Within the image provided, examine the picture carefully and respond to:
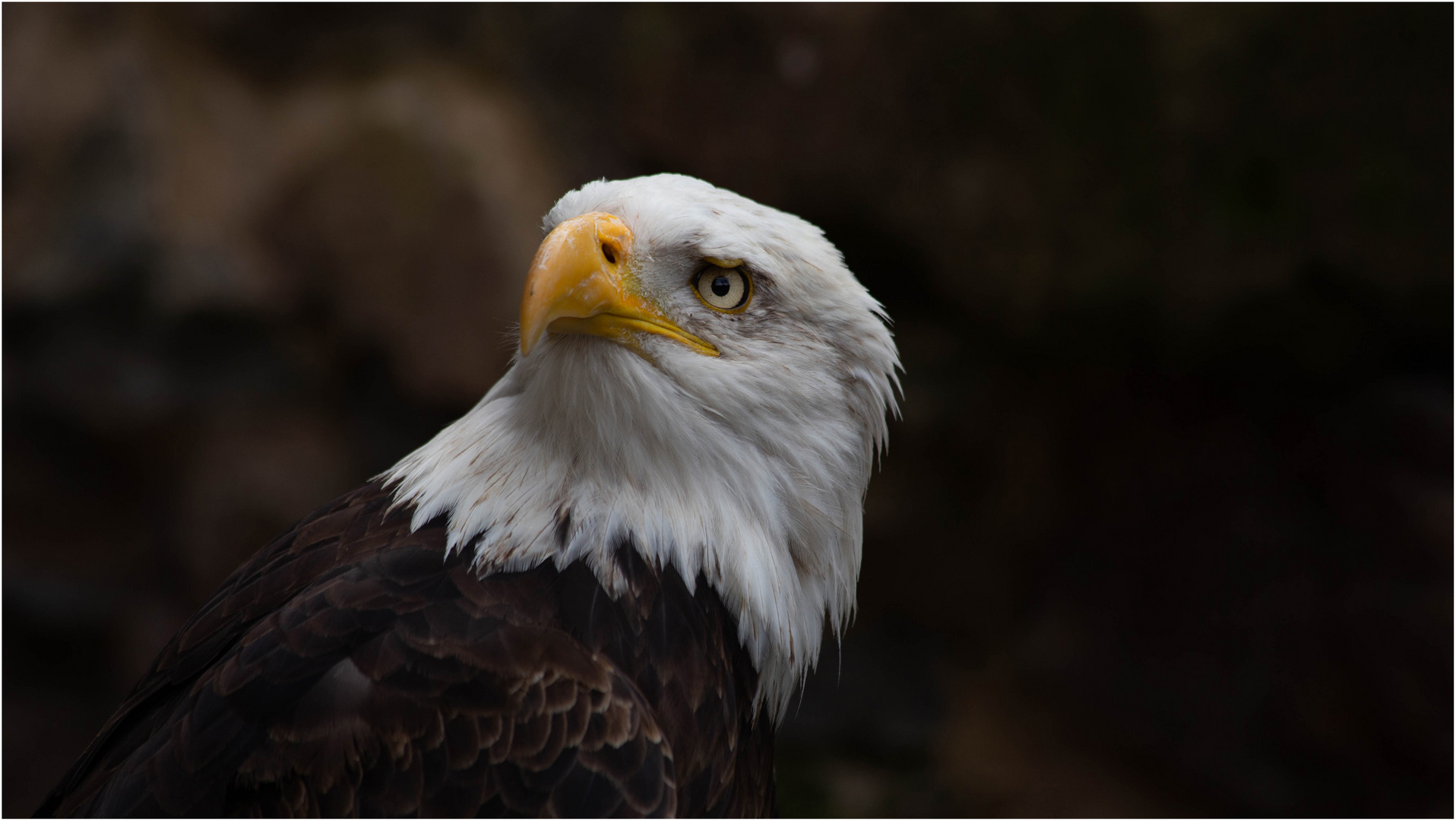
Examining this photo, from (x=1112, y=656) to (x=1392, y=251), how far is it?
2231 millimetres

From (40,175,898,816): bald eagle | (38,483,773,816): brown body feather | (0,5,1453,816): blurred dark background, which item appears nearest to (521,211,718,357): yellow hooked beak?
(40,175,898,816): bald eagle

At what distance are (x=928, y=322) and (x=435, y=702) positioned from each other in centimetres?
342

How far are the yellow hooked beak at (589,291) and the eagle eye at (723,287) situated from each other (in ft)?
0.29

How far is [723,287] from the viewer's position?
5.91ft

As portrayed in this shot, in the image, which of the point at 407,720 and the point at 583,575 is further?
the point at 583,575

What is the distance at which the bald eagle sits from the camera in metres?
1.52

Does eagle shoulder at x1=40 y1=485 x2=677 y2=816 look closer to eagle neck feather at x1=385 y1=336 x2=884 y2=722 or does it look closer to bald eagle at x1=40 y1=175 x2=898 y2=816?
bald eagle at x1=40 y1=175 x2=898 y2=816

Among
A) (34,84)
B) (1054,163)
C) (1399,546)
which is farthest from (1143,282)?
(34,84)

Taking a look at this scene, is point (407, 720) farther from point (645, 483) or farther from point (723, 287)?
point (723, 287)

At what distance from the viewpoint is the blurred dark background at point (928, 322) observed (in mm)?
3988

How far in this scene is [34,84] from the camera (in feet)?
14.2

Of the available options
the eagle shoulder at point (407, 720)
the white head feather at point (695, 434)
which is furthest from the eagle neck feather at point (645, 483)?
the eagle shoulder at point (407, 720)

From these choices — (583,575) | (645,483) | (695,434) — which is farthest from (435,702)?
(695,434)

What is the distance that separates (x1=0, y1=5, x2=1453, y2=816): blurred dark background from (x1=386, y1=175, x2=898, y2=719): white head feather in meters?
2.49
